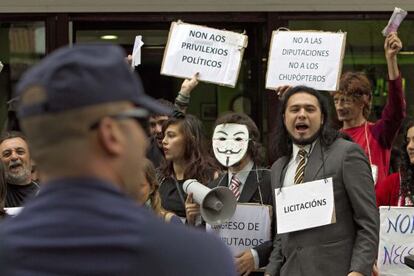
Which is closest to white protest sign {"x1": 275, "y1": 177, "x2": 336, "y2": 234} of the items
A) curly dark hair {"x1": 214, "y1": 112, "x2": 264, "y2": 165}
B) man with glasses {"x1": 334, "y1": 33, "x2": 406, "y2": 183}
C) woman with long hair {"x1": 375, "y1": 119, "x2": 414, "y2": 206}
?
curly dark hair {"x1": 214, "y1": 112, "x2": 264, "y2": 165}

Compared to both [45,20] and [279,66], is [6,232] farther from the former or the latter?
[45,20]

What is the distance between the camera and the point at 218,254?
1.74 m

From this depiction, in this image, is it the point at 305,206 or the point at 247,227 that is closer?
the point at 305,206

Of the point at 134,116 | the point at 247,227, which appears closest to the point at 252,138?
the point at 247,227

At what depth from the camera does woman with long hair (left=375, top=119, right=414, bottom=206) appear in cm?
593

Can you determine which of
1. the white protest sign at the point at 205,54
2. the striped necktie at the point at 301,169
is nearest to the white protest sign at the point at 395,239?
the striped necktie at the point at 301,169

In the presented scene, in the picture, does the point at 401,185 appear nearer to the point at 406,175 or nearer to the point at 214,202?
the point at 406,175

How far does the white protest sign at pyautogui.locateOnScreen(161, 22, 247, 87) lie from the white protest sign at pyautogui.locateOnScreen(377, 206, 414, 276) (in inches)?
63.9

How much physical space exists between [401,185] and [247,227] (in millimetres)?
1065

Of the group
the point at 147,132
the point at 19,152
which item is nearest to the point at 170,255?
the point at 147,132

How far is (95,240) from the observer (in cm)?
164

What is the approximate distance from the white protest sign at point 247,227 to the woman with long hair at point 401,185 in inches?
33.5

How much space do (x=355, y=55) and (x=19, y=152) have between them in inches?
161

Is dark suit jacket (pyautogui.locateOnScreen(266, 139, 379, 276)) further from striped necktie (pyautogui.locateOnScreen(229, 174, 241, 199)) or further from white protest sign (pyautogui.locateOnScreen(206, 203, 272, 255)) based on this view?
striped necktie (pyautogui.locateOnScreen(229, 174, 241, 199))
